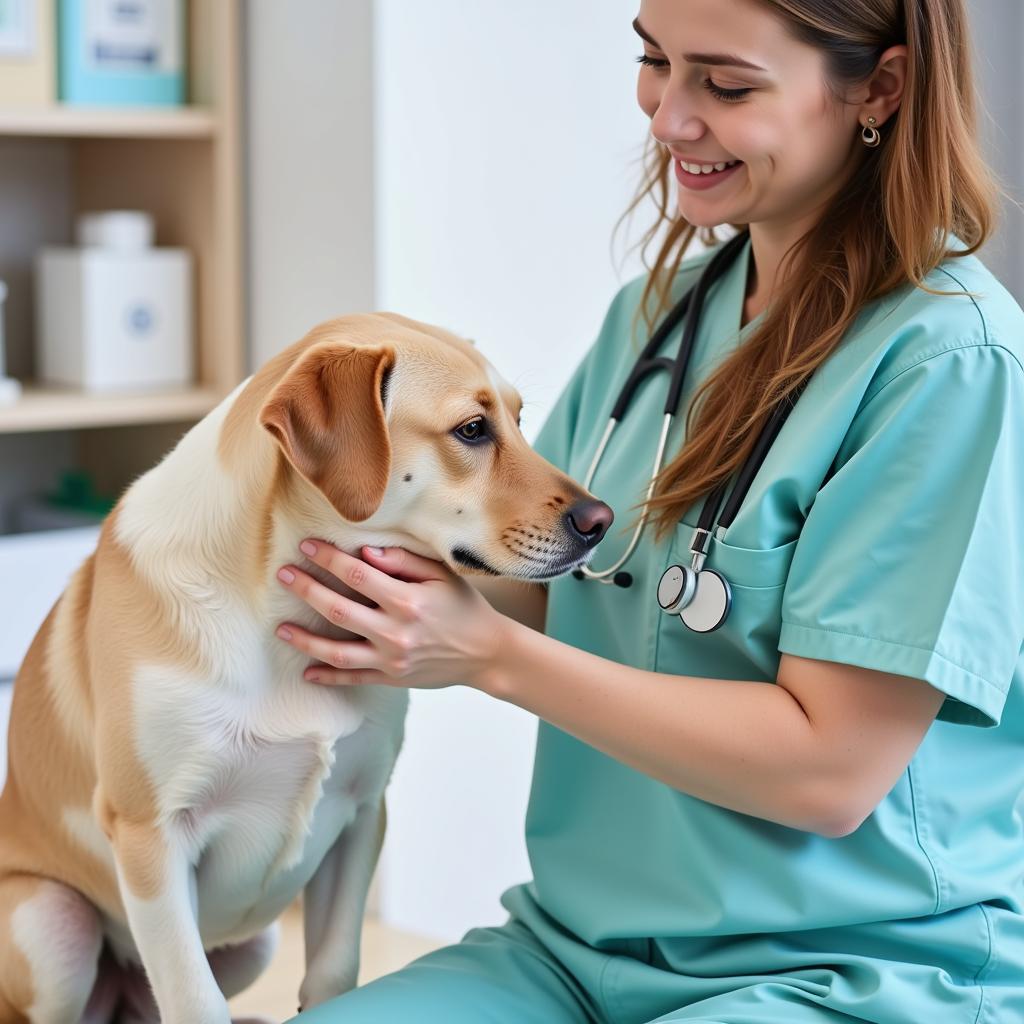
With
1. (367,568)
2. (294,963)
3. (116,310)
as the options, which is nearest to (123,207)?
(116,310)

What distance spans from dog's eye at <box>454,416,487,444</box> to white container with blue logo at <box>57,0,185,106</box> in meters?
1.24

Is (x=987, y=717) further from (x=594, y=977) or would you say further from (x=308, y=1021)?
(x=308, y=1021)

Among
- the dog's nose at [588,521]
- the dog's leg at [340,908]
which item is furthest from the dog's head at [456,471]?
the dog's leg at [340,908]

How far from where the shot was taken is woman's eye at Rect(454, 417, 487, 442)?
1.21m

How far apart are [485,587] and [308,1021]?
1.51 feet

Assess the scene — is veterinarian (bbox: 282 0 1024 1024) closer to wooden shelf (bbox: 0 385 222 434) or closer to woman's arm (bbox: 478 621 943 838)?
woman's arm (bbox: 478 621 943 838)

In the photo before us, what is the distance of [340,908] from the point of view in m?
1.34

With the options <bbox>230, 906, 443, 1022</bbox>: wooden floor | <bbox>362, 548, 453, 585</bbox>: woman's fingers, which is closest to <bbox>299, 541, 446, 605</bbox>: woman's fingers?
<bbox>362, 548, 453, 585</bbox>: woman's fingers

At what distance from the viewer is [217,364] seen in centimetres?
232

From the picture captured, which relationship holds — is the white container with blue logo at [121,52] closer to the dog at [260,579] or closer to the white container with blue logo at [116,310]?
the white container with blue logo at [116,310]

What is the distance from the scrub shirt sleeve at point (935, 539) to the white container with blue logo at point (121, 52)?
4.91 ft

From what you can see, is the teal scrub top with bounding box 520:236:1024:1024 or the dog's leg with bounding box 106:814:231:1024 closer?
the teal scrub top with bounding box 520:236:1024:1024

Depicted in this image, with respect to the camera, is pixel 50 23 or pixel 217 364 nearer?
pixel 50 23

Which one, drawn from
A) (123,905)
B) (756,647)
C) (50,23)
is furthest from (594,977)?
(50,23)
